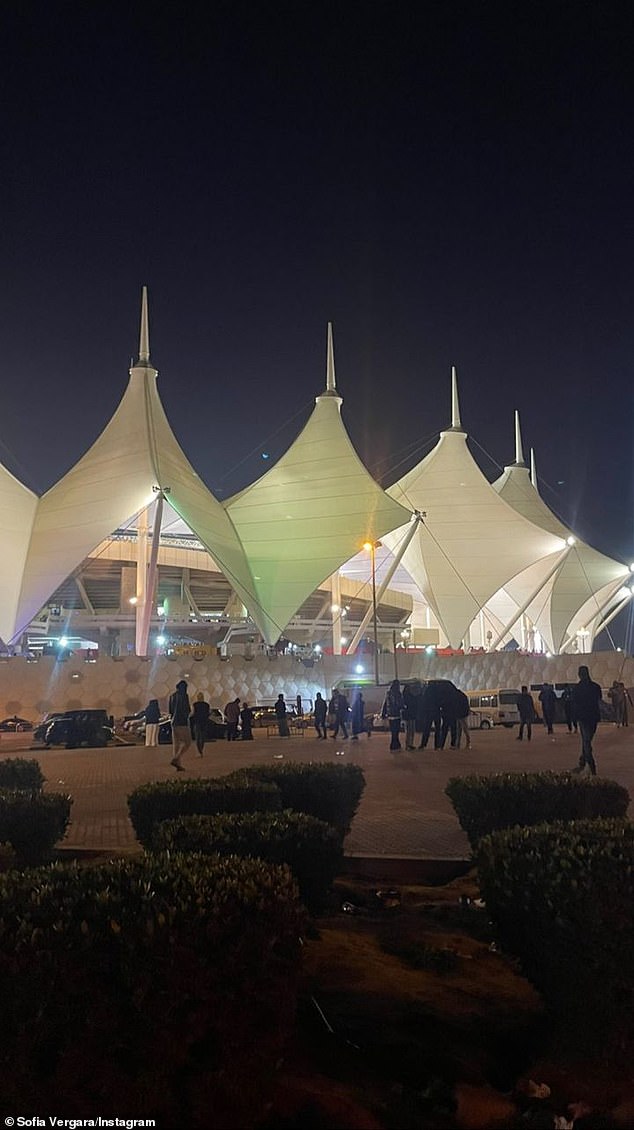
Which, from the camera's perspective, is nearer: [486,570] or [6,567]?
[6,567]

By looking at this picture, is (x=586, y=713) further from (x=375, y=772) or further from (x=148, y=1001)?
(x=148, y=1001)

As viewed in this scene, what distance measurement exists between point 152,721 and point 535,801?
1637cm

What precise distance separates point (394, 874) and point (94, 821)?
345 centimetres

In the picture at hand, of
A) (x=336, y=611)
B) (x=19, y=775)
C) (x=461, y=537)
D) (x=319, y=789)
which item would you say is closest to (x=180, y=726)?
(x=19, y=775)

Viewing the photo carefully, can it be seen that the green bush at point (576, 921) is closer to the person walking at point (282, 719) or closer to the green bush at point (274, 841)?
the green bush at point (274, 841)

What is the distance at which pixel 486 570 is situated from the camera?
47.6m

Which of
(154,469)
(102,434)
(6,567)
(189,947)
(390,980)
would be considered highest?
(102,434)

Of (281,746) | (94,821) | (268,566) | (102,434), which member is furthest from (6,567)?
(94,821)

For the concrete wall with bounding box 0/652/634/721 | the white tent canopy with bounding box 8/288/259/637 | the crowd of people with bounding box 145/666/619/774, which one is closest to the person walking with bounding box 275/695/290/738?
the crowd of people with bounding box 145/666/619/774

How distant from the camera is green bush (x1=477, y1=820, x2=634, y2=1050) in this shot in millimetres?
3309

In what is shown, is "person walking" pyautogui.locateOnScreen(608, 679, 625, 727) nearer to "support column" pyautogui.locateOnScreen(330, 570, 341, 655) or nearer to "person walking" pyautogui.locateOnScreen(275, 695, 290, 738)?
"person walking" pyautogui.locateOnScreen(275, 695, 290, 738)

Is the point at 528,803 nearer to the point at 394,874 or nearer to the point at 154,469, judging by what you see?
the point at 394,874

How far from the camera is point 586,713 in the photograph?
38.5ft

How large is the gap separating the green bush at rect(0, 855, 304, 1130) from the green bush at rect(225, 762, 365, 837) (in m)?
3.63
